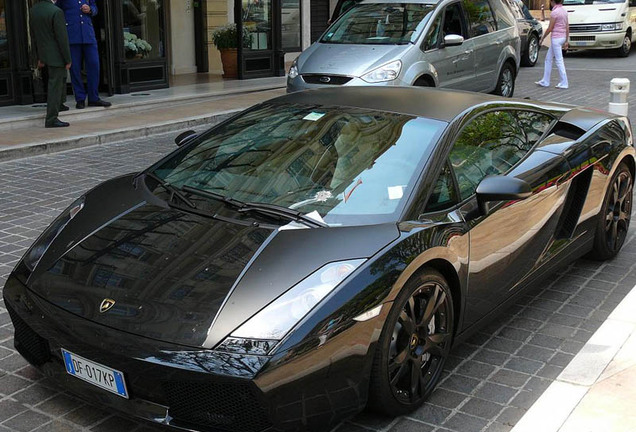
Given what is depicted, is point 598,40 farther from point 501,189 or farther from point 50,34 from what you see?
point 501,189

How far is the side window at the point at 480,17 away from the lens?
1299cm

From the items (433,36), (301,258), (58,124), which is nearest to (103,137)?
(58,124)

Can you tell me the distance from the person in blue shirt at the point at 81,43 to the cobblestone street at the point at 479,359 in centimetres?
448

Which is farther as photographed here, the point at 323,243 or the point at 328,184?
the point at 328,184

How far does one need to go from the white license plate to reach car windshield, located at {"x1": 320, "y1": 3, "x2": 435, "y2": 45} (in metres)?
9.05

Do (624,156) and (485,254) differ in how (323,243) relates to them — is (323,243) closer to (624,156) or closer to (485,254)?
(485,254)

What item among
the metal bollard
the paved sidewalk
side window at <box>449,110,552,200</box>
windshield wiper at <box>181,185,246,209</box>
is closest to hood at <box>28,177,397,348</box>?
windshield wiper at <box>181,185,246,209</box>

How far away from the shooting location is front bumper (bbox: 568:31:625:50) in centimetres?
2183

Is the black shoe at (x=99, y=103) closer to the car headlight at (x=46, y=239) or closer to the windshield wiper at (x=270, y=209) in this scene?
the car headlight at (x=46, y=239)

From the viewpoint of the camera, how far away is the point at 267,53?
1711 centimetres

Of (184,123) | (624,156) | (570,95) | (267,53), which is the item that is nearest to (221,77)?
(267,53)

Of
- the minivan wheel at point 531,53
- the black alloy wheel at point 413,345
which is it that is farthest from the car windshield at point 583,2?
the black alloy wheel at point 413,345

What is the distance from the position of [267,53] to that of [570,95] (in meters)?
6.02

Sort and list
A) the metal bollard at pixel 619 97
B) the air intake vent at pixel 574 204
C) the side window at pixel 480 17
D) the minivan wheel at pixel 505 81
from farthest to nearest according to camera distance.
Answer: the minivan wheel at pixel 505 81 < the side window at pixel 480 17 < the metal bollard at pixel 619 97 < the air intake vent at pixel 574 204
